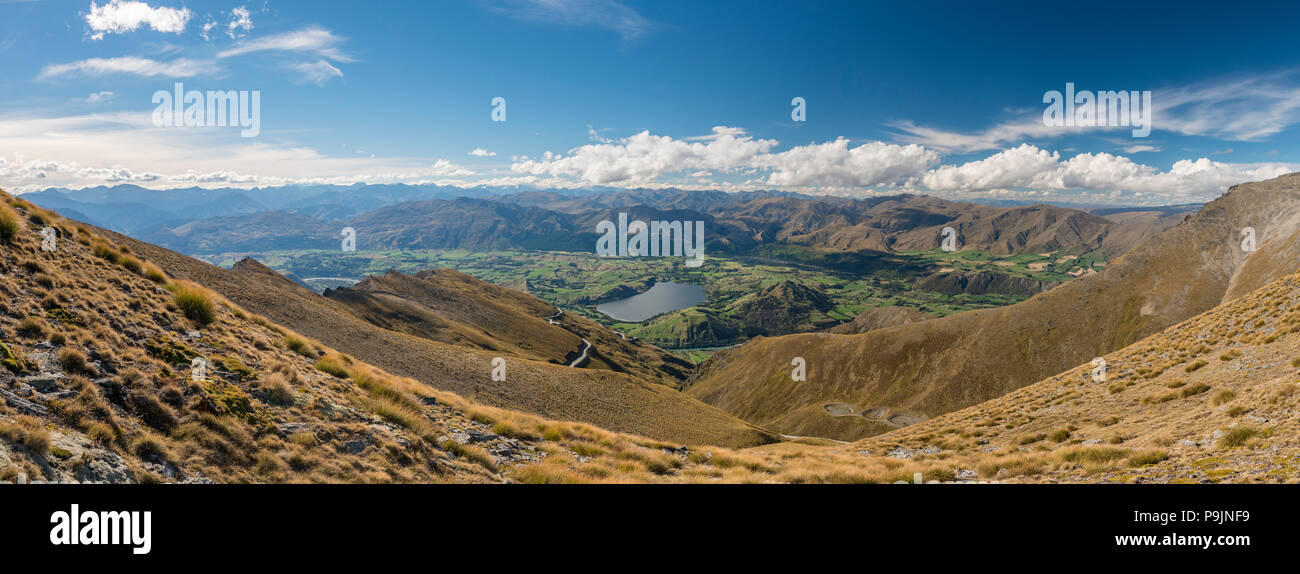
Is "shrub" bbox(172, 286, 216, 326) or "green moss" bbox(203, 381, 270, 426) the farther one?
"shrub" bbox(172, 286, 216, 326)

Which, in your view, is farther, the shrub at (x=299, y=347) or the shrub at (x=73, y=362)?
the shrub at (x=299, y=347)

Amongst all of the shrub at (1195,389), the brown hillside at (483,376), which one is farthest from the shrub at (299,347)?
the shrub at (1195,389)

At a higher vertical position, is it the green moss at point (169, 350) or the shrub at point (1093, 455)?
the green moss at point (169, 350)

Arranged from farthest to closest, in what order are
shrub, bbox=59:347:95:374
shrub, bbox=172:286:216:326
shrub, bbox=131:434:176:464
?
shrub, bbox=172:286:216:326 < shrub, bbox=59:347:95:374 < shrub, bbox=131:434:176:464

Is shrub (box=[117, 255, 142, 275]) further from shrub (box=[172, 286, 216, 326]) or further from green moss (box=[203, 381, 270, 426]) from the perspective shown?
green moss (box=[203, 381, 270, 426])

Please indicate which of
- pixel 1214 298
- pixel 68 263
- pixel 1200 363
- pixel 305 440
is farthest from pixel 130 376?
pixel 1214 298

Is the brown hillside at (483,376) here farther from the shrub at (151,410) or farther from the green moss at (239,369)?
the shrub at (151,410)

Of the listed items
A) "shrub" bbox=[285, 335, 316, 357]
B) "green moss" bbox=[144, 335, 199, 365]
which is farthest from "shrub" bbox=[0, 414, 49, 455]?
"shrub" bbox=[285, 335, 316, 357]

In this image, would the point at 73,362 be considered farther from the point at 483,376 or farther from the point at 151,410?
the point at 483,376
